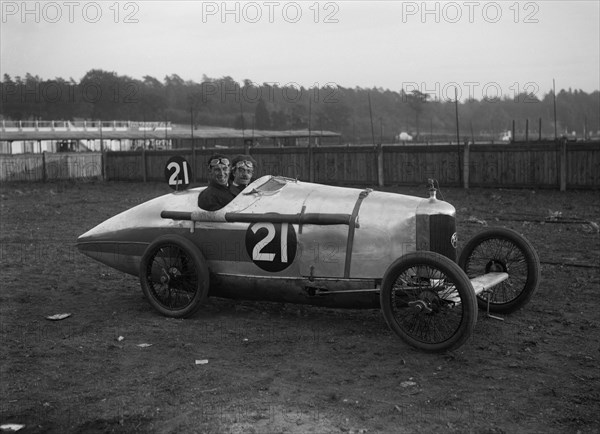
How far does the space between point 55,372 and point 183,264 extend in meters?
2.21

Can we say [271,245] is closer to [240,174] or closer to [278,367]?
[240,174]

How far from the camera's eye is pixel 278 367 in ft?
19.8

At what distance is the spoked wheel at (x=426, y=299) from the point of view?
605 centimetres

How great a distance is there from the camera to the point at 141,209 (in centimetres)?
846

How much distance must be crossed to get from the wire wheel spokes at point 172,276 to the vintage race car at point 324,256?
13 mm

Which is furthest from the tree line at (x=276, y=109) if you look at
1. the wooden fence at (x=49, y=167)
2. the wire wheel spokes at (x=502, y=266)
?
the wire wheel spokes at (x=502, y=266)

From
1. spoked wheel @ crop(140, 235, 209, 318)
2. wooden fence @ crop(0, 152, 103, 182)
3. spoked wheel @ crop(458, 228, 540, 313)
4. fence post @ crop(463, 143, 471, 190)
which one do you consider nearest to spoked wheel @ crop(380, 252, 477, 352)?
spoked wheel @ crop(458, 228, 540, 313)

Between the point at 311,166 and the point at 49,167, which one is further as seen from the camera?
the point at 49,167

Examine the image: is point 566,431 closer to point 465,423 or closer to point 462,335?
point 465,423

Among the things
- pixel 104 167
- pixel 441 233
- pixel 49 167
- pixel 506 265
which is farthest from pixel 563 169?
pixel 49 167

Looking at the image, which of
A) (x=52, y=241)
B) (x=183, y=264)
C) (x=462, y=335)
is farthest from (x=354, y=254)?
(x=52, y=241)

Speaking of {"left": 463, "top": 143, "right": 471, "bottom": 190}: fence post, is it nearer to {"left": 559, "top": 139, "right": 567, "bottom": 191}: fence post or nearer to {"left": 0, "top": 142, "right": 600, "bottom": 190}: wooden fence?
{"left": 0, "top": 142, "right": 600, "bottom": 190}: wooden fence

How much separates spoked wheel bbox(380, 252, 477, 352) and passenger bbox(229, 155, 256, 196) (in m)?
2.63

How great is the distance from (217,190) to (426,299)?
9.72 feet
